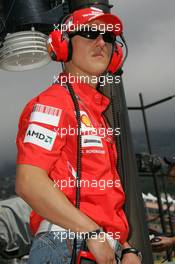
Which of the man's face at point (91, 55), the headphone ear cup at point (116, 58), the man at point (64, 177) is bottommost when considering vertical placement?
the man at point (64, 177)

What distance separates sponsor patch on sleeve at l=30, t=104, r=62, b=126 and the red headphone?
1.38 feet

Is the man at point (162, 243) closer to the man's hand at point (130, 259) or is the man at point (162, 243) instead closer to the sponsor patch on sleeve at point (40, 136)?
the man's hand at point (130, 259)

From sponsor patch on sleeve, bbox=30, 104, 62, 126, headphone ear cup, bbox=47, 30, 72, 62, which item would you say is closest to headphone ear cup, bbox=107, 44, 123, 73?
headphone ear cup, bbox=47, 30, 72, 62

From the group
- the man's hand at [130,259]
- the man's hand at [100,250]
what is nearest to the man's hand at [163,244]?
the man's hand at [130,259]

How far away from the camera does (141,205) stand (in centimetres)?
297

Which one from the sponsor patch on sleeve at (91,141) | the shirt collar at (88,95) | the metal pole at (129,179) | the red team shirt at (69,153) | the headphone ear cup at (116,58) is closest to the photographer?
the red team shirt at (69,153)

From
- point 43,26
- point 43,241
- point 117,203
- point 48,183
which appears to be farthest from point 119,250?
point 43,26

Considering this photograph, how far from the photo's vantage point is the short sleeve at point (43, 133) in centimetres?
186

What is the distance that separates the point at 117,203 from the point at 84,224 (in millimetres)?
271

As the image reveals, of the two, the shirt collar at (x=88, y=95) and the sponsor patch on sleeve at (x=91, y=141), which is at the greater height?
the shirt collar at (x=88, y=95)

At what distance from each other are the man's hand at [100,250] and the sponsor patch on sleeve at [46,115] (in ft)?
1.70

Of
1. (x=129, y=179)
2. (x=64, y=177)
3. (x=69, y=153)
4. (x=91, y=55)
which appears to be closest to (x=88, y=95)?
(x=91, y=55)

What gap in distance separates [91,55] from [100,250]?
38.8 inches

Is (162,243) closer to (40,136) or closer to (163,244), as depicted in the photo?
(163,244)
